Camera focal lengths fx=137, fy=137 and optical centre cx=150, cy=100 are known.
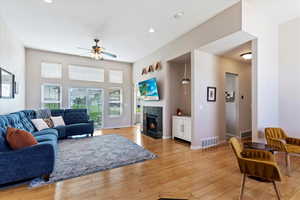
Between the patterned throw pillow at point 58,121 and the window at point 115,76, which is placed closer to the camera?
the patterned throw pillow at point 58,121

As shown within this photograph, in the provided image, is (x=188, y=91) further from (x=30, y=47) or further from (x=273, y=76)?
(x=30, y=47)

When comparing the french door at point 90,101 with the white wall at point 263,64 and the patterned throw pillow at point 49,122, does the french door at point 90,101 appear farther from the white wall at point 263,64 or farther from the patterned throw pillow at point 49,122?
the white wall at point 263,64

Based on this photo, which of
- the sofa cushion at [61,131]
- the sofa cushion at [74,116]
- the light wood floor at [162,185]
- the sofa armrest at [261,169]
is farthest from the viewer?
the sofa cushion at [74,116]

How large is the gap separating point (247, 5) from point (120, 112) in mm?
6024

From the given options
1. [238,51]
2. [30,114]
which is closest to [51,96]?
[30,114]

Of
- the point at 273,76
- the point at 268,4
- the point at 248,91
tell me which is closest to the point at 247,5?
the point at 268,4

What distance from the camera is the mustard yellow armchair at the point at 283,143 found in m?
2.32

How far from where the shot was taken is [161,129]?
191 inches

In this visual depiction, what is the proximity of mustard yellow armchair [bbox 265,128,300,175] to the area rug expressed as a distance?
91.3 inches

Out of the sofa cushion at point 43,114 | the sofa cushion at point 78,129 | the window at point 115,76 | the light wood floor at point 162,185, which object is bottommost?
the light wood floor at point 162,185

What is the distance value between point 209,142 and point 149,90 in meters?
2.70

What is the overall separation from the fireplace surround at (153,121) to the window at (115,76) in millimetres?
2165

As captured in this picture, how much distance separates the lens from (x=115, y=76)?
685 cm

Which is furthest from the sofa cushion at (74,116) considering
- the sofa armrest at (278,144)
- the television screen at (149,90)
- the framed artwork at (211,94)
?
the sofa armrest at (278,144)
